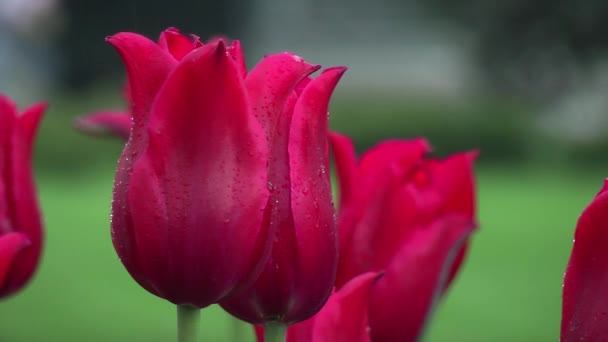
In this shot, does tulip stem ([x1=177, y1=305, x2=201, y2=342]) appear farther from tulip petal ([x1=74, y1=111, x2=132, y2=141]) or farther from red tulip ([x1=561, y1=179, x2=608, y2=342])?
tulip petal ([x1=74, y1=111, x2=132, y2=141])

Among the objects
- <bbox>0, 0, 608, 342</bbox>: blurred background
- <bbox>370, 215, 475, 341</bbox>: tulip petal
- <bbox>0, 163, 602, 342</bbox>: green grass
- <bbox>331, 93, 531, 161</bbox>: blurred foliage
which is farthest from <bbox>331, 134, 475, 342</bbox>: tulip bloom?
<bbox>331, 93, 531, 161</bbox>: blurred foliage

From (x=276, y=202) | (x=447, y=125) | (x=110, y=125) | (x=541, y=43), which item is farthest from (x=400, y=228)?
(x=541, y=43)

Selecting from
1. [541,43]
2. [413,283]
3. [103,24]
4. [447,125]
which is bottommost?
[447,125]

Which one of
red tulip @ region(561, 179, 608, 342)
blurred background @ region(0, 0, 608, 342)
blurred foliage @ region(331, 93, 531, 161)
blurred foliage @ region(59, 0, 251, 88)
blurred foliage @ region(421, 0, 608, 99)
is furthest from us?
blurred foliage @ region(59, 0, 251, 88)

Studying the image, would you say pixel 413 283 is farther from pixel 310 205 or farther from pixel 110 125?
pixel 110 125

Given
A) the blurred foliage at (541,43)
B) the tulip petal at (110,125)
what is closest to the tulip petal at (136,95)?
the tulip petal at (110,125)

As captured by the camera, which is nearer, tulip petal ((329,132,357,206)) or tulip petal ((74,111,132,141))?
tulip petal ((329,132,357,206))

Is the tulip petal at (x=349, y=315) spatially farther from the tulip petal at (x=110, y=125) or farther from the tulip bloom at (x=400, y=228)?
the tulip petal at (x=110, y=125)

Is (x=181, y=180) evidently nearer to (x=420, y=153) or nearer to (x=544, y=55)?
(x=420, y=153)
